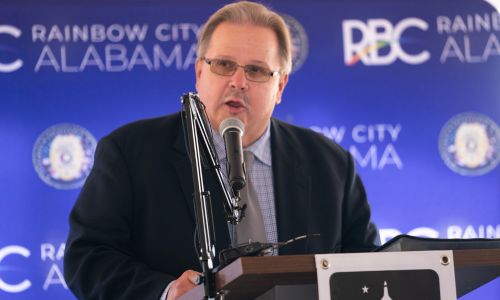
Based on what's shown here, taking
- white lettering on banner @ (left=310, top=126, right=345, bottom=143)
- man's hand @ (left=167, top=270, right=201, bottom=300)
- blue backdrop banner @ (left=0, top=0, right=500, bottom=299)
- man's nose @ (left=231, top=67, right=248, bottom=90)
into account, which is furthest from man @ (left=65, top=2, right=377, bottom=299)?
blue backdrop banner @ (left=0, top=0, right=500, bottom=299)

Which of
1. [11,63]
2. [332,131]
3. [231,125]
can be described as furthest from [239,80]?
[11,63]

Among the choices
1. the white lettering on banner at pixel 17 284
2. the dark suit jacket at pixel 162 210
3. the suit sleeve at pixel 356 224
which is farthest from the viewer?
the white lettering on banner at pixel 17 284

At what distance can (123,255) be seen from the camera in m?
3.27

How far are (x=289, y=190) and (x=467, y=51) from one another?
212 centimetres

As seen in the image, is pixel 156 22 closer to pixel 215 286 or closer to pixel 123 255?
pixel 123 255

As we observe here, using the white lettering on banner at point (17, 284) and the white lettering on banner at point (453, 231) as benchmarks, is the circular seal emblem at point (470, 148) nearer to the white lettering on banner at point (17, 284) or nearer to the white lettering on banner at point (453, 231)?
the white lettering on banner at point (453, 231)

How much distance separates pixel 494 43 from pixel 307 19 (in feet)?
3.36

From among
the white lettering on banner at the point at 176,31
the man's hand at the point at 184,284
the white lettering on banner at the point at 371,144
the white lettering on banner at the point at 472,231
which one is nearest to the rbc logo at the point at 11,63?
the white lettering on banner at the point at 176,31

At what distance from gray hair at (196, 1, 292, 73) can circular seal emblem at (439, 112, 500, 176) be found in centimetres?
168

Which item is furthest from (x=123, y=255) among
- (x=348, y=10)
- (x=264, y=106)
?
(x=348, y=10)

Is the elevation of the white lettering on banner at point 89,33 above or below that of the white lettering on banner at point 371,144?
above

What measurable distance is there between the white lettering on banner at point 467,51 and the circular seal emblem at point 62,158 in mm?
1947

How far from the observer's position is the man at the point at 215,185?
331cm

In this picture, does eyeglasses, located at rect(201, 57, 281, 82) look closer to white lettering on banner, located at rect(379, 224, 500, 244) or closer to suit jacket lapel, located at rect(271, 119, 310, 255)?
suit jacket lapel, located at rect(271, 119, 310, 255)
